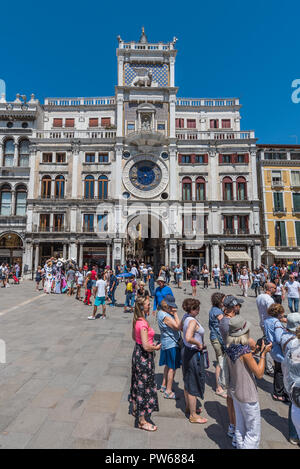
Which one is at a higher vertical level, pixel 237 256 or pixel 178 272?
pixel 237 256

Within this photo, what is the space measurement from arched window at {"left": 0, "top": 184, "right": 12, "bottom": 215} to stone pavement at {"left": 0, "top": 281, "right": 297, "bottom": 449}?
2900 cm

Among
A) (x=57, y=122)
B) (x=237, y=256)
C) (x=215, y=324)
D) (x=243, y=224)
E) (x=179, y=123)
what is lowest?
(x=215, y=324)

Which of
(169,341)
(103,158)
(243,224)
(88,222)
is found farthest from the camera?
(103,158)

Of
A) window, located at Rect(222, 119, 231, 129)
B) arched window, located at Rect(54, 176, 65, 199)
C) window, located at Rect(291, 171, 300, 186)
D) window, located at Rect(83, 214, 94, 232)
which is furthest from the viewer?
window, located at Rect(222, 119, 231, 129)

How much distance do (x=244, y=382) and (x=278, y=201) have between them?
114 ft

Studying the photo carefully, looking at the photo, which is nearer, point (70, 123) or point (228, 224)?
point (228, 224)

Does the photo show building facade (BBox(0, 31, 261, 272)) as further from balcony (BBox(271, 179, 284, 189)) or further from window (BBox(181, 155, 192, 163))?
balcony (BBox(271, 179, 284, 189))

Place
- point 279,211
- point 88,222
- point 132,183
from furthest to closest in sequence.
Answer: point 279,211 → point 132,183 → point 88,222

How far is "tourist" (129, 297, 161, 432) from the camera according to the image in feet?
12.4

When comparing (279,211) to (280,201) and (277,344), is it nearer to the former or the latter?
(280,201)

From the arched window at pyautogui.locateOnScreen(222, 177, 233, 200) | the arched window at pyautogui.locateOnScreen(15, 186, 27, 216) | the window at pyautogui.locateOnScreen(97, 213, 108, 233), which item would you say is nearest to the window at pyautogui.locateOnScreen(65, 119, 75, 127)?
the arched window at pyautogui.locateOnScreen(15, 186, 27, 216)

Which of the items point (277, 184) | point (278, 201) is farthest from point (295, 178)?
point (278, 201)

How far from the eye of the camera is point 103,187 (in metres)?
32.2

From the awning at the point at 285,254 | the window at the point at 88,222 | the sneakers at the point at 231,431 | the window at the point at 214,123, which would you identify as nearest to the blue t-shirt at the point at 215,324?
the sneakers at the point at 231,431
